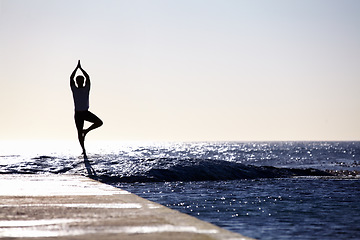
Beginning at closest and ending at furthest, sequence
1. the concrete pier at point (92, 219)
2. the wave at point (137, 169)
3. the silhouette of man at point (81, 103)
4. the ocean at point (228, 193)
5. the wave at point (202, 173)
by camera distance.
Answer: the concrete pier at point (92, 219), the ocean at point (228, 193), the silhouette of man at point (81, 103), the wave at point (137, 169), the wave at point (202, 173)

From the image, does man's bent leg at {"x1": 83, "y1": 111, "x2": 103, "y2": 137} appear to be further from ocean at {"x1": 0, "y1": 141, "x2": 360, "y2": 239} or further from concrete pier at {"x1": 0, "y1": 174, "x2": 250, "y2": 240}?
concrete pier at {"x1": 0, "y1": 174, "x2": 250, "y2": 240}

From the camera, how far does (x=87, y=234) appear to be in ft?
15.8

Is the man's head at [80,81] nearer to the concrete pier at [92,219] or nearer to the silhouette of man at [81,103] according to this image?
the silhouette of man at [81,103]

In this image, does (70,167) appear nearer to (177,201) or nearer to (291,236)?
(177,201)

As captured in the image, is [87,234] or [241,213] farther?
[241,213]

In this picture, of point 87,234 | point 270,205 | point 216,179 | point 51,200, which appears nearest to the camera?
point 87,234

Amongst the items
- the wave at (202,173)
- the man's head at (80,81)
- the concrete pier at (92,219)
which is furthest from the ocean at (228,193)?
the man's head at (80,81)

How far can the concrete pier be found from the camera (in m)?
4.88

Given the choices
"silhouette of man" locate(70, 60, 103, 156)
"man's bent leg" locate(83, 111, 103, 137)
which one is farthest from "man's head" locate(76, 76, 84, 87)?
"man's bent leg" locate(83, 111, 103, 137)

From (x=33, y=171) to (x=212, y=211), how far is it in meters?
7.42

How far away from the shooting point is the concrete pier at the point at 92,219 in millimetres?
4879

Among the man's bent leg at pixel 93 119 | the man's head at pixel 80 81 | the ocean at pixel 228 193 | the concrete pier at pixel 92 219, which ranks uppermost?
the man's head at pixel 80 81

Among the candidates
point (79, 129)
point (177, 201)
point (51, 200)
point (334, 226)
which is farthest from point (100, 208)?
point (79, 129)

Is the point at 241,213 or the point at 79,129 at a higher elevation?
the point at 79,129
